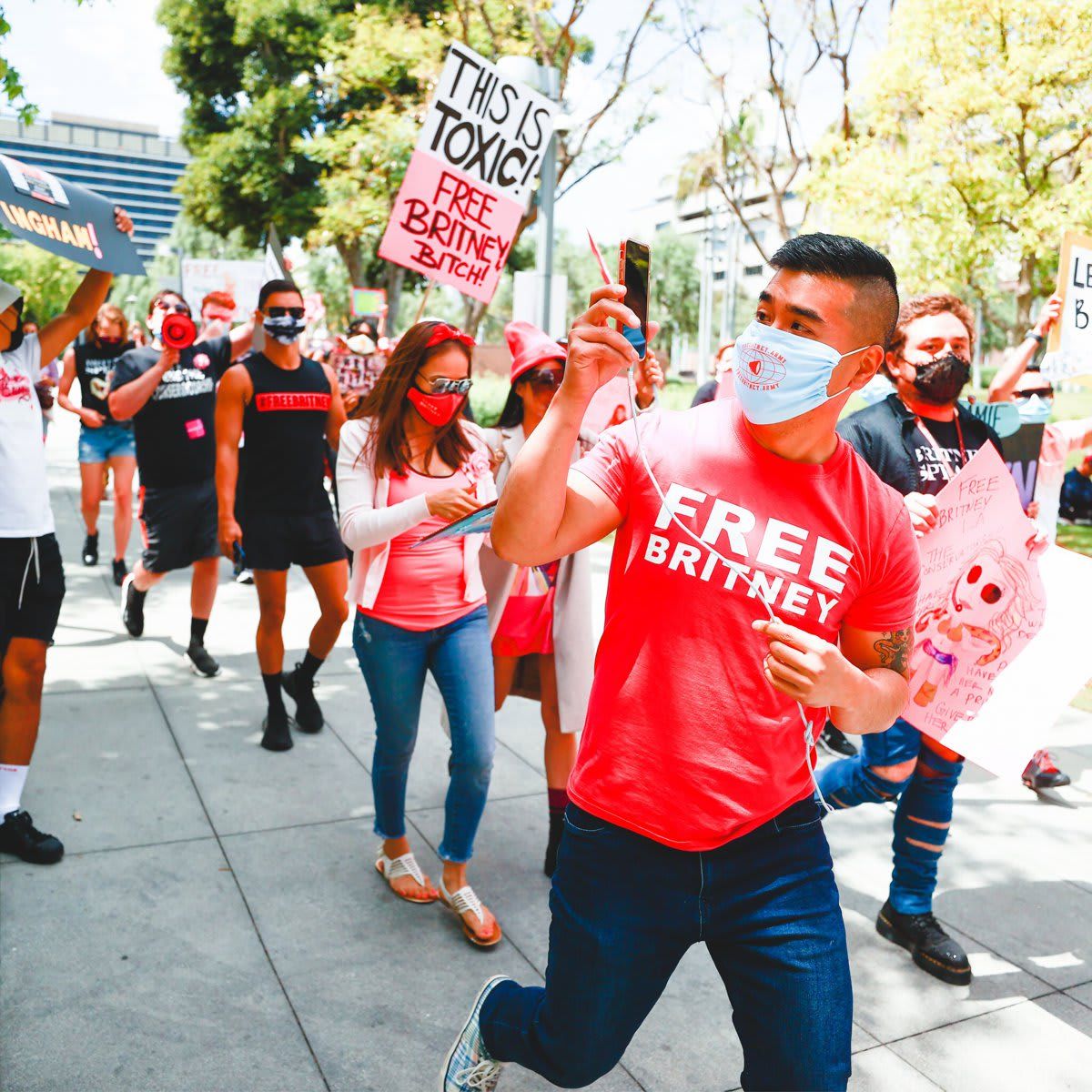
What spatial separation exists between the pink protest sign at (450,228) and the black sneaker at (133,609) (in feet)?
10.0

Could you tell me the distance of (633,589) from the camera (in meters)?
2.07

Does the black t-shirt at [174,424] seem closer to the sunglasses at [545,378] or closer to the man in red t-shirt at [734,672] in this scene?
the sunglasses at [545,378]

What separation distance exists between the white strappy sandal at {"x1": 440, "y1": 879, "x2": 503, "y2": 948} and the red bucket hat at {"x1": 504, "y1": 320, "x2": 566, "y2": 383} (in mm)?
1767

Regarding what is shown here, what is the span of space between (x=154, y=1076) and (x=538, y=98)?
432 centimetres

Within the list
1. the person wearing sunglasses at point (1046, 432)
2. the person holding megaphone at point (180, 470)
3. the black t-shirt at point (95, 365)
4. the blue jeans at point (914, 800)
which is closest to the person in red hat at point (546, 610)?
the blue jeans at point (914, 800)

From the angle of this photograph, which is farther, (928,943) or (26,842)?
(26,842)

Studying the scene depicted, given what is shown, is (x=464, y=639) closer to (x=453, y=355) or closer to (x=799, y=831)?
(x=453, y=355)

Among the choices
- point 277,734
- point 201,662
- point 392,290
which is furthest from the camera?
point 392,290

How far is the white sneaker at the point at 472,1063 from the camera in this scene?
2.44 m

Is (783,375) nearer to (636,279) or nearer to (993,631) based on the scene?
(636,279)

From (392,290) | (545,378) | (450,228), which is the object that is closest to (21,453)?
(545,378)

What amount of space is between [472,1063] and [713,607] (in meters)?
1.25

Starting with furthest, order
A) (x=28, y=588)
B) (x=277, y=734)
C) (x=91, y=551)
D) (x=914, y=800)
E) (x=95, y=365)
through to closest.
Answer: (x=91, y=551) → (x=95, y=365) → (x=277, y=734) → (x=28, y=588) → (x=914, y=800)

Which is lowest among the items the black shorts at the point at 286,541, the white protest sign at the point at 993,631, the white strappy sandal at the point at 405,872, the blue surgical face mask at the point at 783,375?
the white strappy sandal at the point at 405,872
